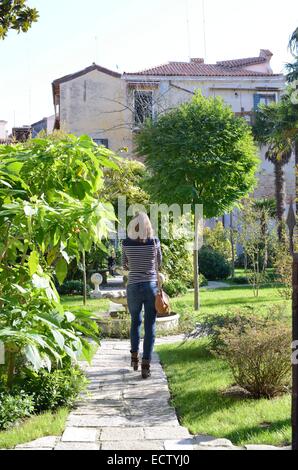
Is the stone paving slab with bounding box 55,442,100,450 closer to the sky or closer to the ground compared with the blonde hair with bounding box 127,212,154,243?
closer to the ground

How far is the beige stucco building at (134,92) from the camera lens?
34.1m

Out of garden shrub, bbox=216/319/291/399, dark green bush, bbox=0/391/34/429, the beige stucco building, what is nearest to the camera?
dark green bush, bbox=0/391/34/429

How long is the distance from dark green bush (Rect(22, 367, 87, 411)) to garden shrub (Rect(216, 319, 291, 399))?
1.53 metres

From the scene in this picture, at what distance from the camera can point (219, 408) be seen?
242 inches

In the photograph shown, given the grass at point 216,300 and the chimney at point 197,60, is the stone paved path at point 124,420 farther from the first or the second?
the chimney at point 197,60

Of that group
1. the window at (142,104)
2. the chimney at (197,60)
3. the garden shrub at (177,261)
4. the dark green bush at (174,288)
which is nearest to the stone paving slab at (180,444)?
the dark green bush at (174,288)

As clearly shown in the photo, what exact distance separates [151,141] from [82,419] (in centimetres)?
1051

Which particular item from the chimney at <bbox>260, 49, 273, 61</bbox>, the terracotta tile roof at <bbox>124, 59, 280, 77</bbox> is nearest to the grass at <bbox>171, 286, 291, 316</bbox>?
the terracotta tile roof at <bbox>124, 59, 280, 77</bbox>

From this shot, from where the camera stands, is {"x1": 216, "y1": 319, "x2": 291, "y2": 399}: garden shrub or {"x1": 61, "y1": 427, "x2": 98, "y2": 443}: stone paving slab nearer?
{"x1": 61, "y1": 427, "x2": 98, "y2": 443}: stone paving slab

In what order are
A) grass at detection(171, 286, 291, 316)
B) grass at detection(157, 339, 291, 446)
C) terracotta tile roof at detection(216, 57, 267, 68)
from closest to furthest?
grass at detection(157, 339, 291, 446)
grass at detection(171, 286, 291, 316)
terracotta tile roof at detection(216, 57, 267, 68)

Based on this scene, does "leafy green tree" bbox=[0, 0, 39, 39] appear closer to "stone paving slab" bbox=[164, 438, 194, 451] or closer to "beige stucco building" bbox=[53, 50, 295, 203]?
"stone paving slab" bbox=[164, 438, 194, 451]

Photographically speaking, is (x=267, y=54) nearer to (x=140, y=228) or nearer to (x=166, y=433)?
(x=140, y=228)

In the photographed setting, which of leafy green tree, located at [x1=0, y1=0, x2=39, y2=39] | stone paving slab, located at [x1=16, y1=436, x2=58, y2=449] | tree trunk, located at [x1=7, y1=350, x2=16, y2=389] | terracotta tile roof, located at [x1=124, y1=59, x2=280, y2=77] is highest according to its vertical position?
terracotta tile roof, located at [x1=124, y1=59, x2=280, y2=77]

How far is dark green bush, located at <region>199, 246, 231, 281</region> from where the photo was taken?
26609mm
